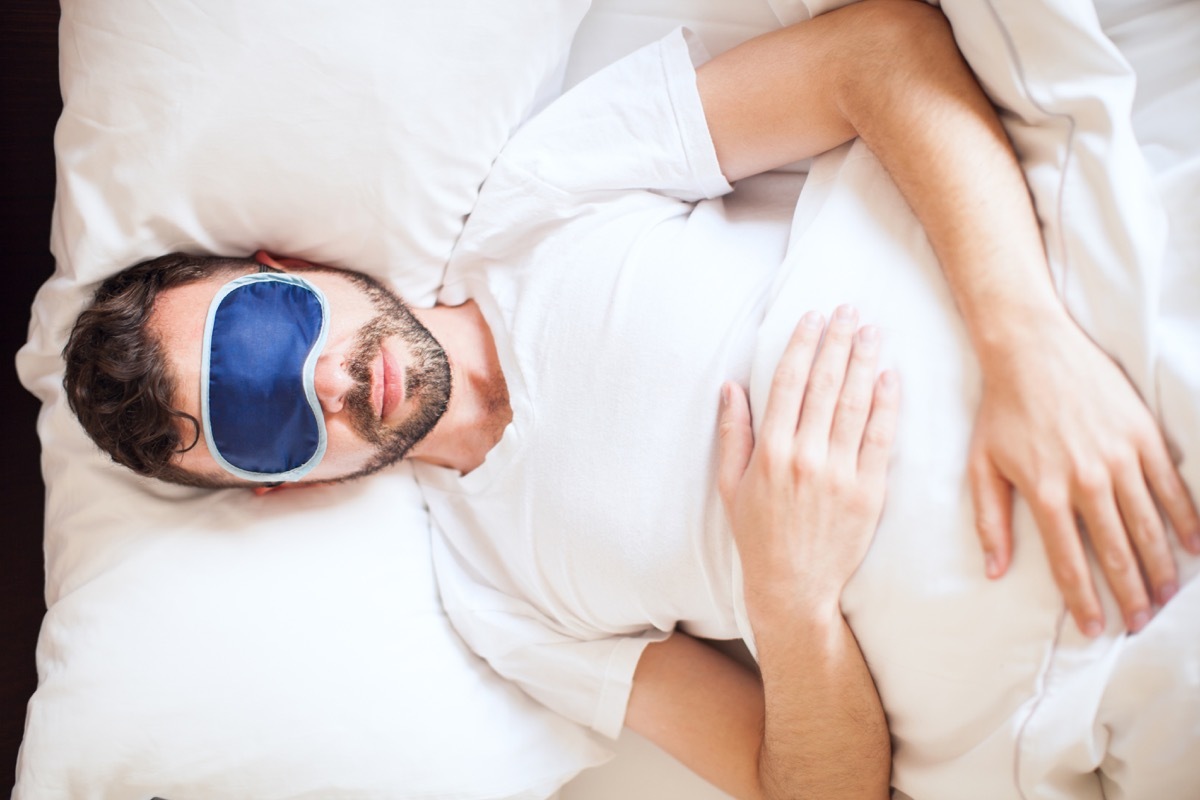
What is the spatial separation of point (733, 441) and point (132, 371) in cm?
81

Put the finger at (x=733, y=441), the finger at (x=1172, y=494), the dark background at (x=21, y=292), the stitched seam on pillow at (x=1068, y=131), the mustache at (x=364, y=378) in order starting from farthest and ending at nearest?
the dark background at (x=21, y=292)
the mustache at (x=364, y=378)
the finger at (x=733, y=441)
the stitched seam on pillow at (x=1068, y=131)
the finger at (x=1172, y=494)

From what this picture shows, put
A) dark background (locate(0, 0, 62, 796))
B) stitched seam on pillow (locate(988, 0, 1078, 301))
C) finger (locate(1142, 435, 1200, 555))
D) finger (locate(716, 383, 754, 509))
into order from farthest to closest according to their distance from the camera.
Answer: dark background (locate(0, 0, 62, 796)) < finger (locate(716, 383, 754, 509)) < stitched seam on pillow (locate(988, 0, 1078, 301)) < finger (locate(1142, 435, 1200, 555))

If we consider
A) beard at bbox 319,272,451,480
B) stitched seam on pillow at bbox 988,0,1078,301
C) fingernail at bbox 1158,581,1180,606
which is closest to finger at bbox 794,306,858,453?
stitched seam on pillow at bbox 988,0,1078,301

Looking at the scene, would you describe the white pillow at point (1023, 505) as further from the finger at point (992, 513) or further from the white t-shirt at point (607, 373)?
the white t-shirt at point (607, 373)

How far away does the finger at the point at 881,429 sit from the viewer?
3.07 ft

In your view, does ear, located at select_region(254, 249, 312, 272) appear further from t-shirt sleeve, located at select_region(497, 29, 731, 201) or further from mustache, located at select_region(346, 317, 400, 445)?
t-shirt sleeve, located at select_region(497, 29, 731, 201)

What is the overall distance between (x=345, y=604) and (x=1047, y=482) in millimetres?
951

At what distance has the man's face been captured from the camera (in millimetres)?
1088

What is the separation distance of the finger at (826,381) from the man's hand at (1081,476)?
170 millimetres

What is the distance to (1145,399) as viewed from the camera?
2.79 ft

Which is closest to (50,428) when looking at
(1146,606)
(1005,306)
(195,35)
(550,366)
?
(195,35)

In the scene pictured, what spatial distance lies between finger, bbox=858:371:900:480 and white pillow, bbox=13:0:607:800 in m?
0.68

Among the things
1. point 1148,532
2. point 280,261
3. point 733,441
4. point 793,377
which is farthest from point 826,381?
point 280,261

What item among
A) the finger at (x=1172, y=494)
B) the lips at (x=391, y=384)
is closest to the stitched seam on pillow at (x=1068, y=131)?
the finger at (x=1172, y=494)
